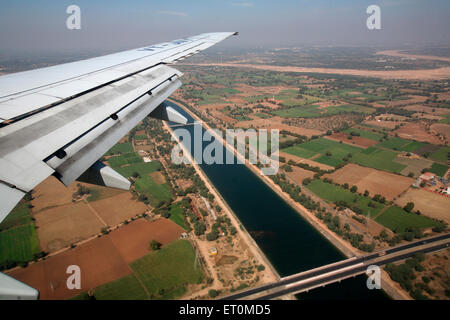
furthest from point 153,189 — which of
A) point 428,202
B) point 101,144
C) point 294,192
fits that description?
point 428,202

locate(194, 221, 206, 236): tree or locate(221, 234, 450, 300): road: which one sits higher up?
locate(194, 221, 206, 236): tree

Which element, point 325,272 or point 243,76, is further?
point 243,76

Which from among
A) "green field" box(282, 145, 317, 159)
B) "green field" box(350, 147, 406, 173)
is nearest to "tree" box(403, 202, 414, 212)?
"green field" box(350, 147, 406, 173)

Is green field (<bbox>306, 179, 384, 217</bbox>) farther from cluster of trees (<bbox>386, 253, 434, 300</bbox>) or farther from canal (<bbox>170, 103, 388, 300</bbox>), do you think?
cluster of trees (<bbox>386, 253, 434, 300</bbox>)

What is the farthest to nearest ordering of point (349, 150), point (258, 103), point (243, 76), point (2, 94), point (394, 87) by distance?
1. point (243, 76)
2. point (394, 87)
3. point (258, 103)
4. point (349, 150)
5. point (2, 94)

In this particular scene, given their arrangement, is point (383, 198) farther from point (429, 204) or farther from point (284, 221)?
point (284, 221)

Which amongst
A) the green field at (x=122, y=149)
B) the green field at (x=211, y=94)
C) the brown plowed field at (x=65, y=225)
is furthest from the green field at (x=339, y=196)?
the green field at (x=211, y=94)

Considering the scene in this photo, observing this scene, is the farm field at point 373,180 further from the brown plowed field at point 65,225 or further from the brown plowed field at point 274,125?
the brown plowed field at point 65,225

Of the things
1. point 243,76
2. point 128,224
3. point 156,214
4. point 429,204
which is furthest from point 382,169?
point 243,76
